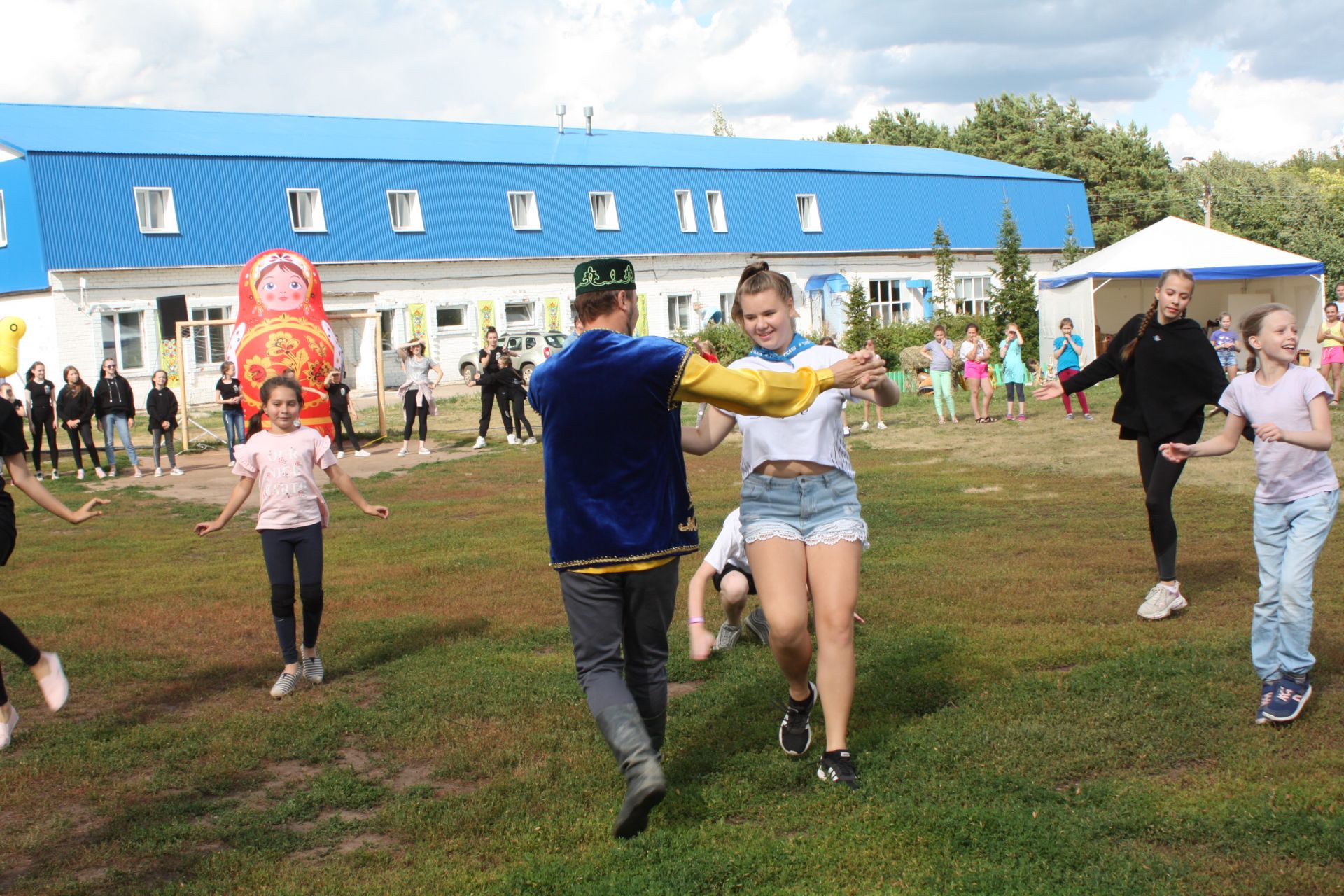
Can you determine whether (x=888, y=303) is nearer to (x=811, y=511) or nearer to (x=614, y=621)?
(x=811, y=511)

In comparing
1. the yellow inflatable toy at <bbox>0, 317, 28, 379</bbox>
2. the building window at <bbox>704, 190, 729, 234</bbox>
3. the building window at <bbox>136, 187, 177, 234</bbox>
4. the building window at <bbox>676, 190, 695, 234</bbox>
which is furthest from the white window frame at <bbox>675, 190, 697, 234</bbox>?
the yellow inflatable toy at <bbox>0, 317, 28, 379</bbox>

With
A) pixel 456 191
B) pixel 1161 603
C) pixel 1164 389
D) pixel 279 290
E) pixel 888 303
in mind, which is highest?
pixel 456 191

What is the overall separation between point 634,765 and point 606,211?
3716 cm

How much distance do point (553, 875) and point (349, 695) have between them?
2.92 meters

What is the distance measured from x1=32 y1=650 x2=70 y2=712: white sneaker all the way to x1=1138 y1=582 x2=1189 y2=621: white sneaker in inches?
236

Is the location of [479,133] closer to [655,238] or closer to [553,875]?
[655,238]

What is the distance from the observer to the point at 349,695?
6926 millimetres

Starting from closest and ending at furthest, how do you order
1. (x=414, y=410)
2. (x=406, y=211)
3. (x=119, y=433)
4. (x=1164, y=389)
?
(x=1164, y=389) → (x=119, y=433) → (x=414, y=410) → (x=406, y=211)

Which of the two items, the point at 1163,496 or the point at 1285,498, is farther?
the point at 1163,496

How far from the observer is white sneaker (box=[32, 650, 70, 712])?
19.4ft

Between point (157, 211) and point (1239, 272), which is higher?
point (157, 211)

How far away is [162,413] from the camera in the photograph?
66.3 feet

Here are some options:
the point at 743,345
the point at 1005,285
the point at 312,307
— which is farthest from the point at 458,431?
the point at 1005,285

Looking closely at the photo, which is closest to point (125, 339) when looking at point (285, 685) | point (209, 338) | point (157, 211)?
point (209, 338)
